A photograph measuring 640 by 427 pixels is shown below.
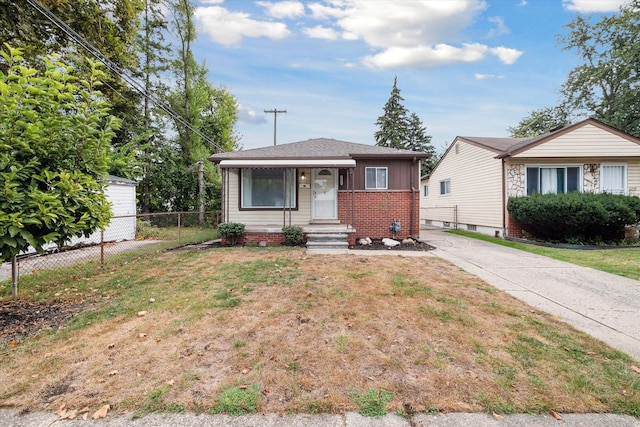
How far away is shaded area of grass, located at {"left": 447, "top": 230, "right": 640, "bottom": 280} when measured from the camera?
667 centimetres

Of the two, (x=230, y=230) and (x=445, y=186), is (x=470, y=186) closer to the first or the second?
(x=445, y=186)

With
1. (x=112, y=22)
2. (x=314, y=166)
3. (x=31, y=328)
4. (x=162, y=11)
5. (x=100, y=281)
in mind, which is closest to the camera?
(x=31, y=328)

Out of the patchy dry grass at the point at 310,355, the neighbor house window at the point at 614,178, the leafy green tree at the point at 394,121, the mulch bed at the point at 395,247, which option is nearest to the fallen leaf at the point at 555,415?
the patchy dry grass at the point at 310,355

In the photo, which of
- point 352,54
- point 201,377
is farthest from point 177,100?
point 201,377

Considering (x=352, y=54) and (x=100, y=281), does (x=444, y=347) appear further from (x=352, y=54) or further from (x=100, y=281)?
(x=352, y=54)

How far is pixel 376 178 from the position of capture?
419 inches

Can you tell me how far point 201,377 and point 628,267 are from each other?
929 centimetres

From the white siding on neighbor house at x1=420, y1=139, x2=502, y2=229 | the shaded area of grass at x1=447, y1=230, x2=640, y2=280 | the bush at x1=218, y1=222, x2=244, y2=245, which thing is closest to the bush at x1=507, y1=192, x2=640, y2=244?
the shaded area of grass at x1=447, y1=230, x2=640, y2=280

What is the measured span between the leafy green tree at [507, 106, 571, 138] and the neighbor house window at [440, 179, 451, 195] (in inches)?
600

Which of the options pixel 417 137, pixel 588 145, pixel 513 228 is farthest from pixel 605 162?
pixel 417 137

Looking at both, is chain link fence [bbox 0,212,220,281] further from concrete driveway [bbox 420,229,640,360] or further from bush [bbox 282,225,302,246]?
concrete driveway [bbox 420,229,640,360]

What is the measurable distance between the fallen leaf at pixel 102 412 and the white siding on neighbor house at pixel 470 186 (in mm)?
13409

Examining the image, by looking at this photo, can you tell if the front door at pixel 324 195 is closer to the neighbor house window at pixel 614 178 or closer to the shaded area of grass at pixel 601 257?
the shaded area of grass at pixel 601 257

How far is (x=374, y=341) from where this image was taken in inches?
123
